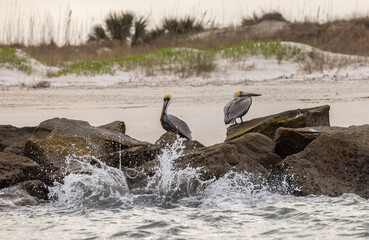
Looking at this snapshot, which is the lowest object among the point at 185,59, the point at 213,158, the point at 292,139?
the point at 213,158

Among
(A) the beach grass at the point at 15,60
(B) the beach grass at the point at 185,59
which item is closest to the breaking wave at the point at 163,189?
(B) the beach grass at the point at 185,59

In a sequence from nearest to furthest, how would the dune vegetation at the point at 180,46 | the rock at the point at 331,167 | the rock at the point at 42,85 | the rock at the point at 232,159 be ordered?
1. the rock at the point at 331,167
2. the rock at the point at 232,159
3. the rock at the point at 42,85
4. the dune vegetation at the point at 180,46

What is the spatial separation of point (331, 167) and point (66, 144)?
2718mm

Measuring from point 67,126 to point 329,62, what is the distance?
10887 millimetres

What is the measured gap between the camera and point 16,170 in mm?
6355

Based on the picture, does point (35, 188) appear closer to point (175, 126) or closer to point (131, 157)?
point (131, 157)

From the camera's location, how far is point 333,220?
18.5ft

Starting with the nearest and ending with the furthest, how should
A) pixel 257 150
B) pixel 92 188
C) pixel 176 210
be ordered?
pixel 176 210 < pixel 92 188 < pixel 257 150

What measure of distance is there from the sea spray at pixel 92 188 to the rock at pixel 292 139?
5.32ft

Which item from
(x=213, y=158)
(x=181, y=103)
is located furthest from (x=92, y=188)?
(x=181, y=103)

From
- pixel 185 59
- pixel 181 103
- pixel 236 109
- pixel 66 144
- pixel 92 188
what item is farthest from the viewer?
pixel 185 59

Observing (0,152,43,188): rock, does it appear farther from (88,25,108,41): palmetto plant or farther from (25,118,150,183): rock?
(88,25,108,41): palmetto plant

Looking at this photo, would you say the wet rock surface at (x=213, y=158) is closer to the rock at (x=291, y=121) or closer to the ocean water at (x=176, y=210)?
the ocean water at (x=176, y=210)

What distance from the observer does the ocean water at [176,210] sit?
534 cm
